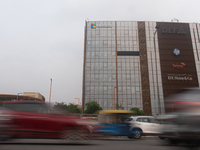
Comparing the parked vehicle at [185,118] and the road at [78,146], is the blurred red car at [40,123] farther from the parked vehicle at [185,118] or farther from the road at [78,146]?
the parked vehicle at [185,118]

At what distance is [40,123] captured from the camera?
6105mm

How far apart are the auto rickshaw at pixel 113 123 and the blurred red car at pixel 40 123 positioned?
307 cm

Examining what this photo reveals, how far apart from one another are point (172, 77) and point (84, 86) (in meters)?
28.9

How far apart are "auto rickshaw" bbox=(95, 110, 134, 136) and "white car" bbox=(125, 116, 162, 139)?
3.27ft

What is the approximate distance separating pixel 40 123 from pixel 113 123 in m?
4.43

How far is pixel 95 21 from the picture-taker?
62469 mm

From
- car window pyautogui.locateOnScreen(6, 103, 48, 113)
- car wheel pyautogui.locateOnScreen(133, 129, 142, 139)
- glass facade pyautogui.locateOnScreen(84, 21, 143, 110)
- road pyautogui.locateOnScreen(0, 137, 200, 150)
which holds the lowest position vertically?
car wheel pyautogui.locateOnScreen(133, 129, 142, 139)

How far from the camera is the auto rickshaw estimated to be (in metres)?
9.26

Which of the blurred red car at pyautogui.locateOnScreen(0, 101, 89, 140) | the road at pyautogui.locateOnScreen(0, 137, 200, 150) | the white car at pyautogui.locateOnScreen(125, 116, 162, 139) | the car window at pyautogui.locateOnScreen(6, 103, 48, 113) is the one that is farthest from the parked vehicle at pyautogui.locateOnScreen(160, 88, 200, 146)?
the white car at pyautogui.locateOnScreen(125, 116, 162, 139)

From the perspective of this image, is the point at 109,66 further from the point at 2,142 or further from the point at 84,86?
the point at 2,142

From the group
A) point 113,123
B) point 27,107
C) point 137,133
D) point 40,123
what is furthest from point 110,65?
point 40,123

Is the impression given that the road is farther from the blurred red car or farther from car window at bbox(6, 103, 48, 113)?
car window at bbox(6, 103, 48, 113)

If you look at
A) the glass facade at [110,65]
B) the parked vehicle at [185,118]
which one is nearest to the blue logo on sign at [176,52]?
the glass facade at [110,65]

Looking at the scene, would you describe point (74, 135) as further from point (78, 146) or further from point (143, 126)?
point (143, 126)
